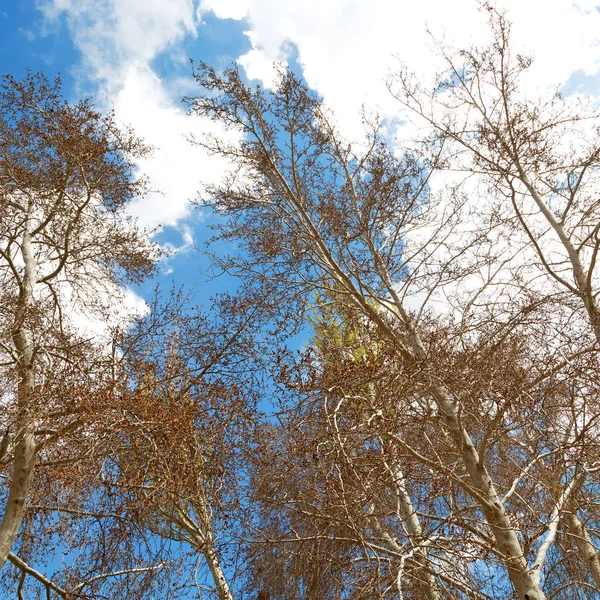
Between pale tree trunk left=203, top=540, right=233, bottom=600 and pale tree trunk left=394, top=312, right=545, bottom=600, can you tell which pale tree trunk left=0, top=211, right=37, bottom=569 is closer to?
pale tree trunk left=203, top=540, right=233, bottom=600

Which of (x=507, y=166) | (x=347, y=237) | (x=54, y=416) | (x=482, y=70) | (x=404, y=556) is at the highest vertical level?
(x=482, y=70)

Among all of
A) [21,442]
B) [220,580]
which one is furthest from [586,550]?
[21,442]

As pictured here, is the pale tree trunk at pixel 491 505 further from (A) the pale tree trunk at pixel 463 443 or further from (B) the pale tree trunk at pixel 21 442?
(B) the pale tree trunk at pixel 21 442

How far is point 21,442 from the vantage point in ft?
17.8

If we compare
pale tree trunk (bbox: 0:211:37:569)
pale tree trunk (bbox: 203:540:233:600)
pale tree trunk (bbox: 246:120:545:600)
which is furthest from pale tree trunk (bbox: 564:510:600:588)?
pale tree trunk (bbox: 0:211:37:569)

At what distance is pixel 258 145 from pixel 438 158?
2.45m

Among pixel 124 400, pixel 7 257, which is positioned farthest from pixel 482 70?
pixel 7 257

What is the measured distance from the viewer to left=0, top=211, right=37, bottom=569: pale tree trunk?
5.04m

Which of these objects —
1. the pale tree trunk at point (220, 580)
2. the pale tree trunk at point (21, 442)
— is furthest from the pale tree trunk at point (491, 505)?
the pale tree trunk at point (21, 442)

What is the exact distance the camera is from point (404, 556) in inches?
158

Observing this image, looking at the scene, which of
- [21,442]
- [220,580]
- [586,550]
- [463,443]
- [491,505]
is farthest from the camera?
[220,580]

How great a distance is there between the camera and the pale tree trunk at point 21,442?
504 cm

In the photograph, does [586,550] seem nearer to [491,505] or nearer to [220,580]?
[491,505]

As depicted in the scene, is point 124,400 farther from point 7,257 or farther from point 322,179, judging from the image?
point 322,179
